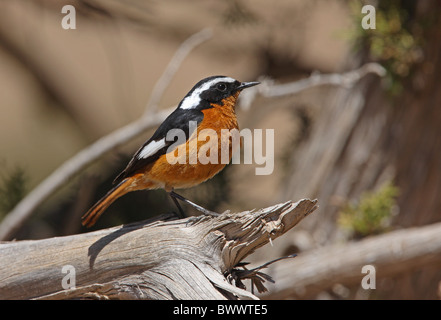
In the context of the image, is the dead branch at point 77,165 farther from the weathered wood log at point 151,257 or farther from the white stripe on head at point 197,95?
the weathered wood log at point 151,257

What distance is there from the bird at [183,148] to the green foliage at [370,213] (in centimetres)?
187

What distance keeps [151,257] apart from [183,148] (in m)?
0.50

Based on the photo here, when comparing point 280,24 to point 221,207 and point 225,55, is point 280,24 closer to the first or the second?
Answer: point 225,55

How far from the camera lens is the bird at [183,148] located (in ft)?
8.67

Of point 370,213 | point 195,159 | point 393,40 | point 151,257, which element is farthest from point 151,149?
point 393,40

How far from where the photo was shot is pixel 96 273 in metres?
2.59

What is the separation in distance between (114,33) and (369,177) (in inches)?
125

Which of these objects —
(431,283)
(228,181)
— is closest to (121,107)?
(228,181)

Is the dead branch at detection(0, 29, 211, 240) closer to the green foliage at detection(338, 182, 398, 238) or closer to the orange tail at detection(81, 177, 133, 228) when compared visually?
the orange tail at detection(81, 177, 133, 228)

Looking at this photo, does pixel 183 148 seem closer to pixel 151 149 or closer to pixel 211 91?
pixel 151 149

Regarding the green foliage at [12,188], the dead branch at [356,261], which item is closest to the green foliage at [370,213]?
the dead branch at [356,261]

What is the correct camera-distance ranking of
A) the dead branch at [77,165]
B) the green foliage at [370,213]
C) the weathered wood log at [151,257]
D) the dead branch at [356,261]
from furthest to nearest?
the green foliage at [370,213] < the dead branch at [77,165] < the dead branch at [356,261] < the weathered wood log at [151,257]

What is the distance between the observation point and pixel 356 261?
4.09 m
